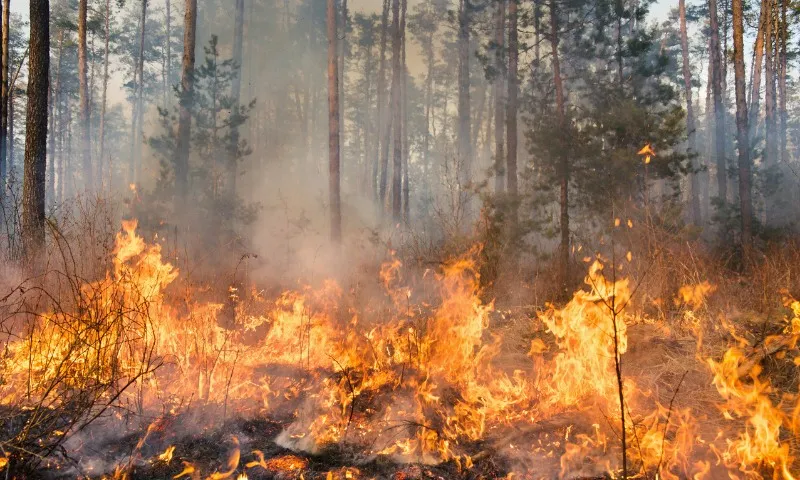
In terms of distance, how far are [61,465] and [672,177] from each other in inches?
492

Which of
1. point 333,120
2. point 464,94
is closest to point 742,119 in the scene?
point 464,94

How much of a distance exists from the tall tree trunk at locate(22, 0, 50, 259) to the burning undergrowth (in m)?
3.12

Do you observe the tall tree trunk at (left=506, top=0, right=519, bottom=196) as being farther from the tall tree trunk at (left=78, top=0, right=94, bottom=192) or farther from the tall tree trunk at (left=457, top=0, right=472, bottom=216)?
the tall tree trunk at (left=78, top=0, right=94, bottom=192)

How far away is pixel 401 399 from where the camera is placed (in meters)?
4.13

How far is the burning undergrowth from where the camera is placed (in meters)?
3.03

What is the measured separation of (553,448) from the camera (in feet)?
11.0

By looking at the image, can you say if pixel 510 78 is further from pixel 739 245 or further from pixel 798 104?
pixel 798 104

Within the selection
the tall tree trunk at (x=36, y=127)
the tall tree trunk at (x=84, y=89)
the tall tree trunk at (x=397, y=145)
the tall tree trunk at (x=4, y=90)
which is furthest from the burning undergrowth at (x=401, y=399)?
the tall tree trunk at (x=84, y=89)

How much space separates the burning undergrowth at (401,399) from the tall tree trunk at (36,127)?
312cm

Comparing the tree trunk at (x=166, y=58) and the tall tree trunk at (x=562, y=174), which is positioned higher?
the tree trunk at (x=166, y=58)

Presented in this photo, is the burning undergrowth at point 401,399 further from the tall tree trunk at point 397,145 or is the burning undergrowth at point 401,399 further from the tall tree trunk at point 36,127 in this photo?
the tall tree trunk at point 397,145

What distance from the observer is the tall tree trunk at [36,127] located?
7.42 metres

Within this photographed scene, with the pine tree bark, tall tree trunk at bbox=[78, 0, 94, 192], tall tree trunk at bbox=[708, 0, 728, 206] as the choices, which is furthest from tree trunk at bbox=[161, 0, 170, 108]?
tall tree trunk at bbox=[708, 0, 728, 206]

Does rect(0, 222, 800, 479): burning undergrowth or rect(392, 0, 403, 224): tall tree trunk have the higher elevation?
rect(392, 0, 403, 224): tall tree trunk
